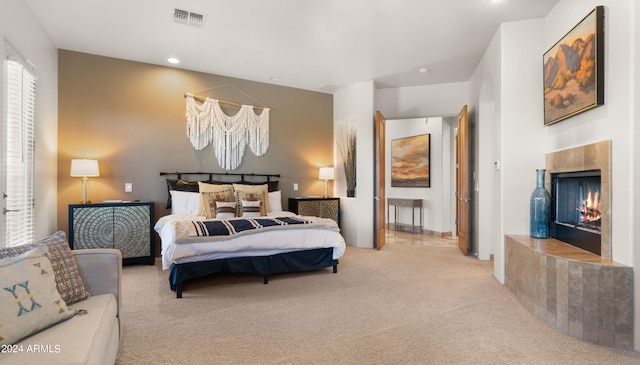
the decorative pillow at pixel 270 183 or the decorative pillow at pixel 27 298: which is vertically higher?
the decorative pillow at pixel 270 183

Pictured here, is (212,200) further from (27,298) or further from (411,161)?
(411,161)

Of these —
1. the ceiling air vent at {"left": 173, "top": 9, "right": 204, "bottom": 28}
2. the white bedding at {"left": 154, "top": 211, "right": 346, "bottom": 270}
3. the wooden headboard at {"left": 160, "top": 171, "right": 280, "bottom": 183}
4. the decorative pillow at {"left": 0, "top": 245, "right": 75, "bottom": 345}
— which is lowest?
the white bedding at {"left": 154, "top": 211, "right": 346, "bottom": 270}

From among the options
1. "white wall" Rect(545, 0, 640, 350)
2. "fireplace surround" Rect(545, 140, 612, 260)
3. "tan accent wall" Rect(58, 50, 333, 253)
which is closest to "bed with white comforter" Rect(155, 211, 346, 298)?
"tan accent wall" Rect(58, 50, 333, 253)

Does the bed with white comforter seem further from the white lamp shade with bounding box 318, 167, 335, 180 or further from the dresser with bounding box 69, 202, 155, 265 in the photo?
the white lamp shade with bounding box 318, 167, 335, 180

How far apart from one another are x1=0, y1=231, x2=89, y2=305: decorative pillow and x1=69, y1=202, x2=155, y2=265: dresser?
2471 mm

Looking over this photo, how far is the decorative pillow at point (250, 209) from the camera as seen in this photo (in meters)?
4.39

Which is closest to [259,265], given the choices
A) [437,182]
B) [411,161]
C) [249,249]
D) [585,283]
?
[249,249]

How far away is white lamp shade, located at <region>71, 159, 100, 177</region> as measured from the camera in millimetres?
3973

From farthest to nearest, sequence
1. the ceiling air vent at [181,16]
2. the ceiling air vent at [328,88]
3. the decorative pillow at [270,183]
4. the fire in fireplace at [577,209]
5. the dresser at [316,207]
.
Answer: the ceiling air vent at [328,88] < the dresser at [316,207] < the decorative pillow at [270,183] < the ceiling air vent at [181,16] < the fire in fireplace at [577,209]

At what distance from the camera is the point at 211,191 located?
4.53 m

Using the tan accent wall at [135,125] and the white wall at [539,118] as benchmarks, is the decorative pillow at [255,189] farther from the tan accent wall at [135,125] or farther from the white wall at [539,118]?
the white wall at [539,118]

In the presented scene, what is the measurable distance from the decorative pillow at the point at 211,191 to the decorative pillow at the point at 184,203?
141 millimetres

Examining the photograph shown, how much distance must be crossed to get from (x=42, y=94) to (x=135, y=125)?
1.11 metres

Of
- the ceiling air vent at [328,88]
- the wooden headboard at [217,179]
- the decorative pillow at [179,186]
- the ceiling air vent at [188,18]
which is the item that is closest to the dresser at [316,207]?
the wooden headboard at [217,179]
